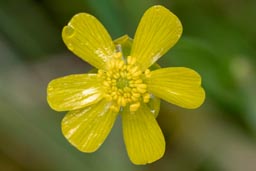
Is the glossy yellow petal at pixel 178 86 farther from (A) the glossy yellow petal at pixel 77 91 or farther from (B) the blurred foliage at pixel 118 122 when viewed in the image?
(B) the blurred foliage at pixel 118 122

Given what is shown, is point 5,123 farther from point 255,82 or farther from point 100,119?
point 255,82

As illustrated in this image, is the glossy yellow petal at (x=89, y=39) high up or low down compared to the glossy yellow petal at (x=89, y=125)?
up

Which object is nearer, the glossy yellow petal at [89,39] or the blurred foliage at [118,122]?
the glossy yellow petal at [89,39]

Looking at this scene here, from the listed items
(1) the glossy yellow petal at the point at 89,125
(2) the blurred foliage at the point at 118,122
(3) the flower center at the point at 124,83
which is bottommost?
(2) the blurred foliage at the point at 118,122

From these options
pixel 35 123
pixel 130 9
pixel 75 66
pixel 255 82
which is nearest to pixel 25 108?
pixel 35 123

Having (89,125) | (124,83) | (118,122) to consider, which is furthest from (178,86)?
(118,122)

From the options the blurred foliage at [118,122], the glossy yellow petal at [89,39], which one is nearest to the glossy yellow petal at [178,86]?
the glossy yellow petal at [89,39]
